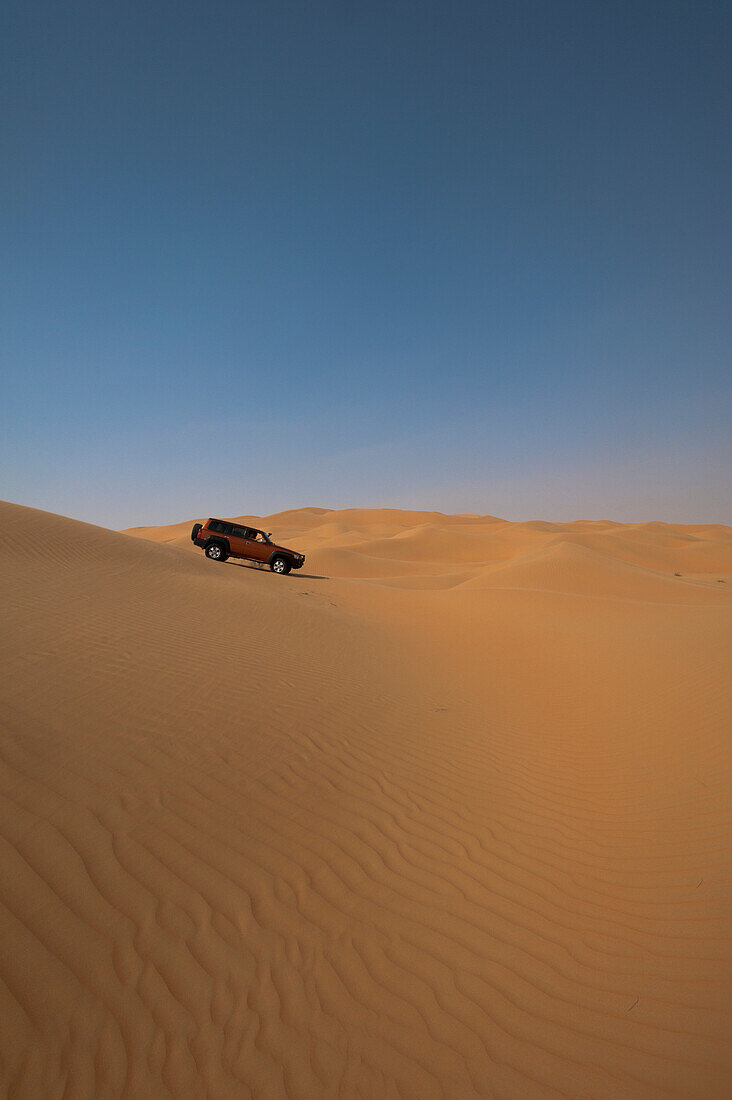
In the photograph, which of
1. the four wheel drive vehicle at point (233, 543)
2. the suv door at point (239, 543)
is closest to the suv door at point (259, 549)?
the four wheel drive vehicle at point (233, 543)

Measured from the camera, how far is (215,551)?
21.0m

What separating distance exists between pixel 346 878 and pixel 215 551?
61.1 ft

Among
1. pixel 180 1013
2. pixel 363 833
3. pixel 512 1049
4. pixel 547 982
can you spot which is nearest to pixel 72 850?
pixel 180 1013

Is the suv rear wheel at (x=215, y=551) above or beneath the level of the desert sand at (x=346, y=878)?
above

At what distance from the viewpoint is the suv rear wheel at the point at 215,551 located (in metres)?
20.9

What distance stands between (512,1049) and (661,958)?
119 cm

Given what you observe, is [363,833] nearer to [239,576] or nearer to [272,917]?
[272,917]

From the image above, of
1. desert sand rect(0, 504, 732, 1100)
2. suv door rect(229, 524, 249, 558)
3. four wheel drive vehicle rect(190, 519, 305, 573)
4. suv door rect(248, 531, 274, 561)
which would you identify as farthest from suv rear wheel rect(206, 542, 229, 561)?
desert sand rect(0, 504, 732, 1100)

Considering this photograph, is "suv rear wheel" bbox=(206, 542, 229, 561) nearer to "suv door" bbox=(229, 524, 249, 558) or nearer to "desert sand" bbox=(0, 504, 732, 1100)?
"suv door" bbox=(229, 524, 249, 558)

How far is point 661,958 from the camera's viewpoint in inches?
120

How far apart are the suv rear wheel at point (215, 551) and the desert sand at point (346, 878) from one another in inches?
475

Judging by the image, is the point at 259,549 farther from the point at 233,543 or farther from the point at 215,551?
the point at 215,551

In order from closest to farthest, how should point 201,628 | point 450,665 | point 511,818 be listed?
point 511,818, point 201,628, point 450,665

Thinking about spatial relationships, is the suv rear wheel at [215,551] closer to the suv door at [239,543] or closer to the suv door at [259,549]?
the suv door at [239,543]
